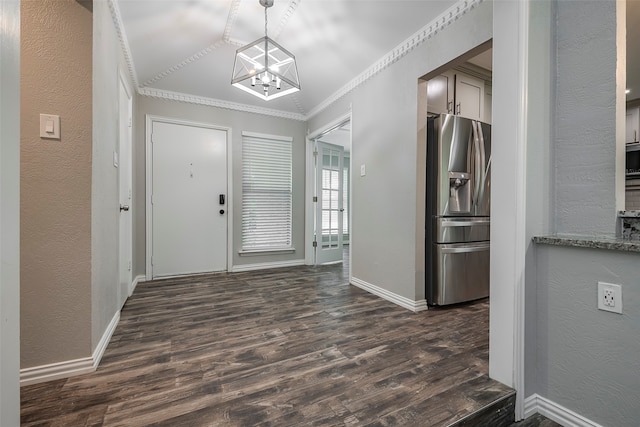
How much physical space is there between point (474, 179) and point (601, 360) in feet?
5.76

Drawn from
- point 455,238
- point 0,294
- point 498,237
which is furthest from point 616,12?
point 0,294

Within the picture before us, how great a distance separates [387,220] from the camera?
2.77 m

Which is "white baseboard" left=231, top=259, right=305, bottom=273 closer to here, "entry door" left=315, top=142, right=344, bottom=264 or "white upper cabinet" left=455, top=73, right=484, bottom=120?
"entry door" left=315, top=142, right=344, bottom=264

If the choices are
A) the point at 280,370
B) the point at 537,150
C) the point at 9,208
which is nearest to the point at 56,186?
the point at 9,208

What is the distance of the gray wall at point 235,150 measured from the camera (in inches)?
135

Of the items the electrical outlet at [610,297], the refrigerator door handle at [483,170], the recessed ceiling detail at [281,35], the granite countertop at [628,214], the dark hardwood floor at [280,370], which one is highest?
the recessed ceiling detail at [281,35]

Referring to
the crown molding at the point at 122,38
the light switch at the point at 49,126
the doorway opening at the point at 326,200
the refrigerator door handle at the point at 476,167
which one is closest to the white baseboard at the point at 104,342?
the light switch at the point at 49,126

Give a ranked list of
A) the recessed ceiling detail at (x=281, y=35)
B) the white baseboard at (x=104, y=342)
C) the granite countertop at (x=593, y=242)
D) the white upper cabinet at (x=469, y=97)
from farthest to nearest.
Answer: the white upper cabinet at (x=469, y=97)
the recessed ceiling detail at (x=281, y=35)
the white baseboard at (x=104, y=342)
the granite countertop at (x=593, y=242)

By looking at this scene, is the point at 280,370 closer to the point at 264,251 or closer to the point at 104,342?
the point at 104,342

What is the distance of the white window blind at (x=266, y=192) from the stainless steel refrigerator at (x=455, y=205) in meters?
2.34

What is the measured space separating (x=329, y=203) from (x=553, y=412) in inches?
142

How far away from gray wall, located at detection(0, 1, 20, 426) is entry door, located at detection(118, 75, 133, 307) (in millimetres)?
1764

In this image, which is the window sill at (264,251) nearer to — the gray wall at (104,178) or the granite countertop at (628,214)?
the gray wall at (104,178)

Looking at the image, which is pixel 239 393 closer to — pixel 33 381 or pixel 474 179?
pixel 33 381
